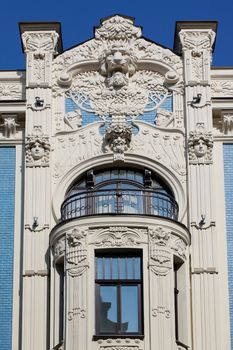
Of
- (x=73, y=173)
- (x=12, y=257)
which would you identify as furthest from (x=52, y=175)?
(x=12, y=257)

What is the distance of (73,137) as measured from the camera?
1216 inches

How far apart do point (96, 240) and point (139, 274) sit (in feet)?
4.75

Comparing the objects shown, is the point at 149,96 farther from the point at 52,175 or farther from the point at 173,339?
the point at 173,339

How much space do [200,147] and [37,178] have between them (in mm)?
4750

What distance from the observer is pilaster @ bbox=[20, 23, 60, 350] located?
27906mm

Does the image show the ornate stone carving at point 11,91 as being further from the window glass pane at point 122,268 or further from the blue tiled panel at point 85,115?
the window glass pane at point 122,268

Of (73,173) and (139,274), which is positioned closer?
(139,274)

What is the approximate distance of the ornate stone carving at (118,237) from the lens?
27.8 m

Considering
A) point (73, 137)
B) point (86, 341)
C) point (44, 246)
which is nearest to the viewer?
point (86, 341)

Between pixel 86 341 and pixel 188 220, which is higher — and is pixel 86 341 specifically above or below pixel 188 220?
below

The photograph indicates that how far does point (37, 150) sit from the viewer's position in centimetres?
3034

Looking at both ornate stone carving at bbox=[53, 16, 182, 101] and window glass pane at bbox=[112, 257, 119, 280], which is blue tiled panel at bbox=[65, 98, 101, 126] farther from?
window glass pane at bbox=[112, 257, 119, 280]

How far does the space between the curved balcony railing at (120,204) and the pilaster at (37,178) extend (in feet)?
2.75

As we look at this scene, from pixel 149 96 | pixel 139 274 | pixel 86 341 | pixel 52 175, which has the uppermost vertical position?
pixel 149 96
